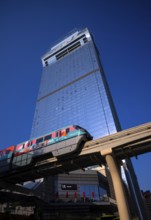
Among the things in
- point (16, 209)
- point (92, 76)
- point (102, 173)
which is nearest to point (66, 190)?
point (102, 173)

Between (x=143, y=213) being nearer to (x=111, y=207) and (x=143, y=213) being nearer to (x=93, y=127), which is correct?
(x=111, y=207)

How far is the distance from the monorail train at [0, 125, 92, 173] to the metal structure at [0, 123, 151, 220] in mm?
1189

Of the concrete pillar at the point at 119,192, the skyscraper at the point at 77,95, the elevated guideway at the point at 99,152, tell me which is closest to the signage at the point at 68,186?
the skyscraper at the point at 77,95

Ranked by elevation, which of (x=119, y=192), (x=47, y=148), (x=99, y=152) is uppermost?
(x=47, y=148)

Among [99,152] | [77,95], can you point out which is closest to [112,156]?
[99,152]

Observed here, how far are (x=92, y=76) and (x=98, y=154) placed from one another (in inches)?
2617

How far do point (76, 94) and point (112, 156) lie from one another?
6690cm

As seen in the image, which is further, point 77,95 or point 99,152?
point 77,95

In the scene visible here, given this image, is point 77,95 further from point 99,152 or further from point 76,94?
point 99,152

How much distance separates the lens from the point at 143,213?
157 ft

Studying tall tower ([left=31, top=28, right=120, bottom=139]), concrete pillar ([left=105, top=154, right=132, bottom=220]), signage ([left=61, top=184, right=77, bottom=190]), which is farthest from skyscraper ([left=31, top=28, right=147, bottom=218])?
concrete pillar ([left=105, top=154, right=132, bottom=220])

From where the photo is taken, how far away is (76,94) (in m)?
85.8

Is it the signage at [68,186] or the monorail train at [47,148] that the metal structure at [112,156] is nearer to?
the monorail train at [47,148]

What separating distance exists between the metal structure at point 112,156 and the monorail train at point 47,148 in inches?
46.8
